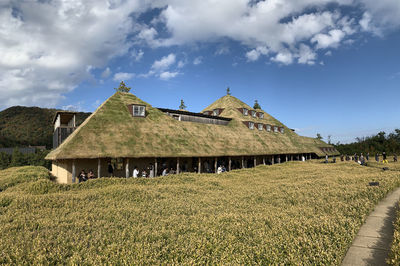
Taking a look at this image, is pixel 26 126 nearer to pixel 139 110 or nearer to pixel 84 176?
pixel 139 110

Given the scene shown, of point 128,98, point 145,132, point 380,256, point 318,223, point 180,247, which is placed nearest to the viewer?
point 380,256

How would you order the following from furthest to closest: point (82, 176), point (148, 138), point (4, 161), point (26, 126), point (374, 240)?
point (26, 126)
point (4, 161)
point (148, 138)
point (82, 176)
point (374, 240)

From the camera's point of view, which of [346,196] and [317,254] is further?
[346,196]

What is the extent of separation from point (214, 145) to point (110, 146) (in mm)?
13725

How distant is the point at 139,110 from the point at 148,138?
15.7ft

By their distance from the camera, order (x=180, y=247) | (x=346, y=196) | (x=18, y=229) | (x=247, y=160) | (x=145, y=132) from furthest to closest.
→ (x=247, y=160)
(x=145, y=132)
(x=346, y=196)
(x=18, y=229)
(x=180, y=247)

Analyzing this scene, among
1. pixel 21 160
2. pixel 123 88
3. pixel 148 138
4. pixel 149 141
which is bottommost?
pixel 21 160

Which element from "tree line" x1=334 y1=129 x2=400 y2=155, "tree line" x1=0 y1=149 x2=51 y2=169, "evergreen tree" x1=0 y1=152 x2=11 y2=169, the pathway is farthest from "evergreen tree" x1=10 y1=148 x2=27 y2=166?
"tree line" x1=334 y1=129 x2=400 y2=155

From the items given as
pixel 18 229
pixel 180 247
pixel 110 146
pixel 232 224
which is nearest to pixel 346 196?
pixel 232 224

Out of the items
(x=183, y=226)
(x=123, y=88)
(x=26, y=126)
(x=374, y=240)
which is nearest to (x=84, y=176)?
(x=183, y=226)

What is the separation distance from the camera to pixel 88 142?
2130 centimetres

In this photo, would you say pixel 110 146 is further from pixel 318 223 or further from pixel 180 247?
pixel 318 223

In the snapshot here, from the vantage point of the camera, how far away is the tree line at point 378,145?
50.2 meters

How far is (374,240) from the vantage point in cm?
741
